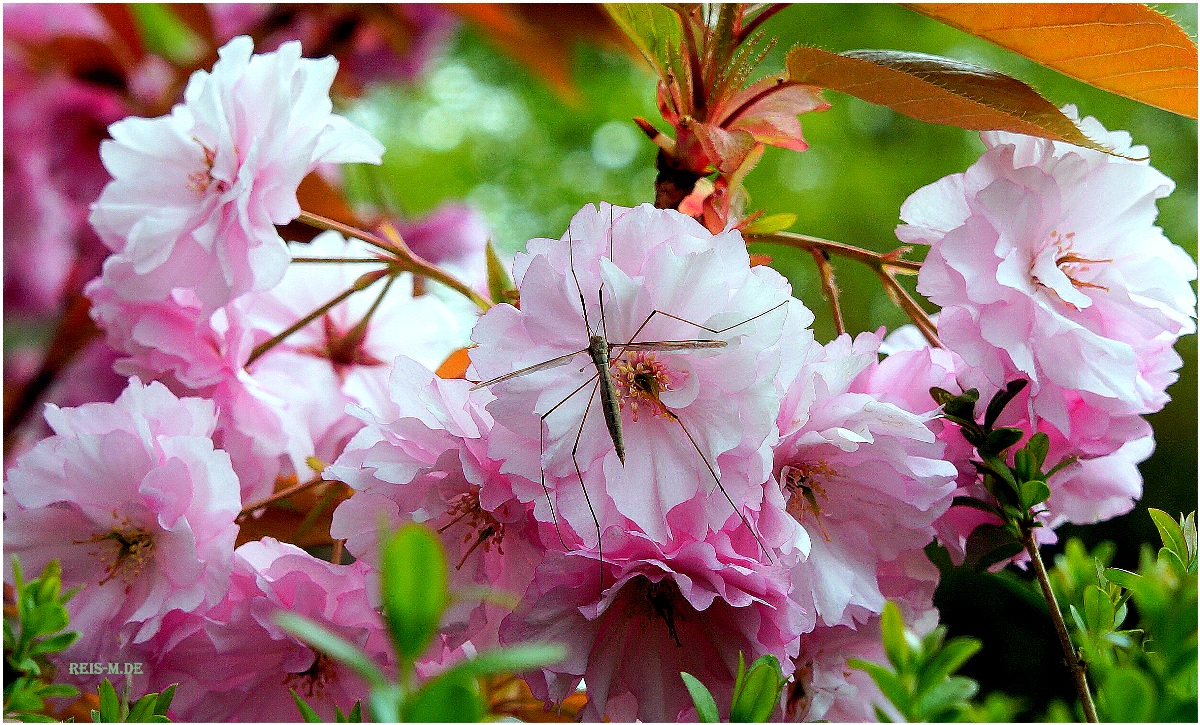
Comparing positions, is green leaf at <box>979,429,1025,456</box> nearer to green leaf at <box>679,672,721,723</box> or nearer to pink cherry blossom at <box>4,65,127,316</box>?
green leaf at <box>679,672,721,723</box>

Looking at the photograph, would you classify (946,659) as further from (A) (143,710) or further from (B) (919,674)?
(A) (143,710)

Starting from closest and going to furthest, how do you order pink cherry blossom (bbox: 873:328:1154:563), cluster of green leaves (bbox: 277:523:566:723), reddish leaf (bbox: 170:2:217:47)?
cluster of green leaves (bbox: 277:523:566:723) → pink cherry blossom (bbox: 873:328:1154:563) → reddish leaf (bbox: 170:2:217:47)

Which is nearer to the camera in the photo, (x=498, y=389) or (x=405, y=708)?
(x=405, y=708)

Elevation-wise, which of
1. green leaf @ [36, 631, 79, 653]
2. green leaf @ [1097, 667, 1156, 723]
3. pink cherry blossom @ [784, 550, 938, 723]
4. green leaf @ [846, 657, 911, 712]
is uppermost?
green leaf @ [1097, 667, 1156, 723]

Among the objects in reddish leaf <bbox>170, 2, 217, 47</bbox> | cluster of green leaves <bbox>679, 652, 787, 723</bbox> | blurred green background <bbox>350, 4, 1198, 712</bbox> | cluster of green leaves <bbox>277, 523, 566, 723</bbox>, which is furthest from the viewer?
blurred green background <bbox>350, 4, 1198, 712</bbox>

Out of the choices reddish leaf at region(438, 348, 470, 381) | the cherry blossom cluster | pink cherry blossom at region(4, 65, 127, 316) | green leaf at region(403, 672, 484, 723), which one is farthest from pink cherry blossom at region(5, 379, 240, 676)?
pink cherry blossom at region(4, 65, 127, 316)

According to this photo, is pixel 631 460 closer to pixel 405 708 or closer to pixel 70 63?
pixel 405 708

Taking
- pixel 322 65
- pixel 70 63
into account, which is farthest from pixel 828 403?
pixel 70 63
